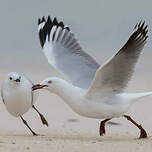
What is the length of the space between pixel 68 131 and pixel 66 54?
3.86ft

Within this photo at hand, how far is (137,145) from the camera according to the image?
8.59 m

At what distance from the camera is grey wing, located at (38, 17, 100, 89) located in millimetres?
10359

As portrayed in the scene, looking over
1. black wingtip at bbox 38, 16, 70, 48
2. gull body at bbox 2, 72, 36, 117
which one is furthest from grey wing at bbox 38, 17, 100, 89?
gull body at bbox 2, 72, 36, 117

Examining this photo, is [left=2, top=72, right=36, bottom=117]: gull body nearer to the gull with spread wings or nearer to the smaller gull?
the smaller gull

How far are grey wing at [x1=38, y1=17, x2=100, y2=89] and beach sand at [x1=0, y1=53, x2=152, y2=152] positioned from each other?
0.84m

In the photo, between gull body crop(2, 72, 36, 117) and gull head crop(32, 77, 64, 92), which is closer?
gull head crop(32, 77, 64, 92)

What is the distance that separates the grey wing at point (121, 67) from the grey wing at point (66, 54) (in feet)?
1.92

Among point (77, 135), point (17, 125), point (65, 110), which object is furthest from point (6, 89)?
point (65, 110)

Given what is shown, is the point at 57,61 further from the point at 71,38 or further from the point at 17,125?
the point at 17,125

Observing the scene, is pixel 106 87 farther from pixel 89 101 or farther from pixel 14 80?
pixel 14 80

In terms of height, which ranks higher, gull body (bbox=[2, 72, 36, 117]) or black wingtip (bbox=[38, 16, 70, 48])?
black wingtip (bbox=[38, 16, 70, 48])

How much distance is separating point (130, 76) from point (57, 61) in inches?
73.7

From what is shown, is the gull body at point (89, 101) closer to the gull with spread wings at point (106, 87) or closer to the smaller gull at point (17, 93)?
the gull with spread wings at point (106, 87)

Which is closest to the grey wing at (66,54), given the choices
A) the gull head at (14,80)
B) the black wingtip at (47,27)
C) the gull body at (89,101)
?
the black wingtip at (47,27)
